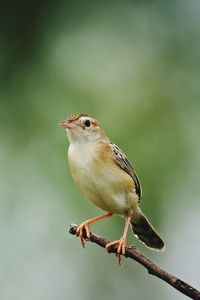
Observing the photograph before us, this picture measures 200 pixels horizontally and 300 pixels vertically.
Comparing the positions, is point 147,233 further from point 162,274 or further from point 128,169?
point 162,274

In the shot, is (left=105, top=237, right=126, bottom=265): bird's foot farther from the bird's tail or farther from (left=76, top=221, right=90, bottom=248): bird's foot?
the bird's tail

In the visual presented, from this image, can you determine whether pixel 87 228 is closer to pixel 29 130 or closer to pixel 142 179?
pixel 142 179

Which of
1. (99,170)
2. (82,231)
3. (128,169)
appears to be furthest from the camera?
(128,169)

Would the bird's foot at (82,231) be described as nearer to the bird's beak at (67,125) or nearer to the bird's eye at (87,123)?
the bird's beak at (67,125)

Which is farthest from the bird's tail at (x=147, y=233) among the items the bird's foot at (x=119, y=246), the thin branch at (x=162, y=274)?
the thin branch at (x=162, y=274)

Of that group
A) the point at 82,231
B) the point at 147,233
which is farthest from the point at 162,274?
the point at 147,233

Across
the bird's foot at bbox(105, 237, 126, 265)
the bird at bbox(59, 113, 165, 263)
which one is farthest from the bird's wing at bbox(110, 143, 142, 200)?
the bird's foot at bbox(105, 237, 126, 265)

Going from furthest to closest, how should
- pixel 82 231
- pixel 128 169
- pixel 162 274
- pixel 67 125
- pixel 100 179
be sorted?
pixel 128 169 → pixel 100 179 → pixel 67 125 → pixel 82 231 → pixel 162 274
